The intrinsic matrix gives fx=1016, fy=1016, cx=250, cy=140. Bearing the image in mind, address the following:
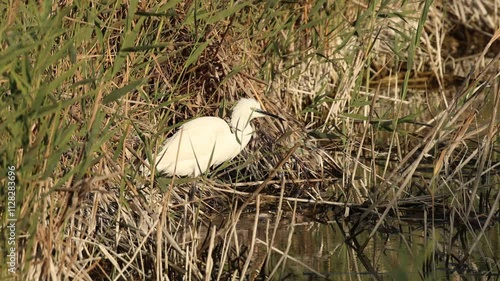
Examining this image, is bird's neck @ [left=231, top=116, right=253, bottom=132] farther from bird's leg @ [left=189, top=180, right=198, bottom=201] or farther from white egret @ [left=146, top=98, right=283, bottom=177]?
bird's leg @ [left=189, top=180, right=198, bottom=201]

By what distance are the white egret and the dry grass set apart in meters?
0.09

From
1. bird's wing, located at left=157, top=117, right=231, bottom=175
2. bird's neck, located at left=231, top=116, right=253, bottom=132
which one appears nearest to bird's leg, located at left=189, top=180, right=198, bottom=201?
bird's wing, located at left=157, top=117, right=231, bottom=175

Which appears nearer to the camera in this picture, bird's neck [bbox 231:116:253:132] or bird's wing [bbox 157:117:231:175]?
bird's wing [bbox 157:117:231:175]

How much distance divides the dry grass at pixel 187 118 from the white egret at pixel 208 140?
93 millimetres

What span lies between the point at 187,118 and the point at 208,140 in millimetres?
355

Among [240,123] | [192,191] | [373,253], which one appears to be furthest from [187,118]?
[373,253]

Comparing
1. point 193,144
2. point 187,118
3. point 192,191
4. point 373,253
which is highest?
point 187,118

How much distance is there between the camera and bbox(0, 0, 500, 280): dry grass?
3.05 m

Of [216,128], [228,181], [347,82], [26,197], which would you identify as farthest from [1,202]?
[347,82]

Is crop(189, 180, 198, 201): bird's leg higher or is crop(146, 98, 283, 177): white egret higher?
crop(146, 98, 283, 177): white egret

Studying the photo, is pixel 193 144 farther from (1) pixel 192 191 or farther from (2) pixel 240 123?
(1) pixel 192 191

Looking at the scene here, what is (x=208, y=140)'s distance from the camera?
15.6 ft

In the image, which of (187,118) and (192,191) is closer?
(192,191)

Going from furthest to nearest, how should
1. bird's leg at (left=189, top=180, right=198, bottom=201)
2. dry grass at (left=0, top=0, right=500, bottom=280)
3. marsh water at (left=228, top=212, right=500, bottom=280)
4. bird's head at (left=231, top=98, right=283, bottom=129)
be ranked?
bird's head at (left=231, top=98, right=283, bottom=129)
bird's leg at (left=189, top=180, right=198, bottom=201)
marsh water at (left=228, top=212, right=500, bottom=280)
dry grass at (left=0, top=0, right=500, bottom=280)
